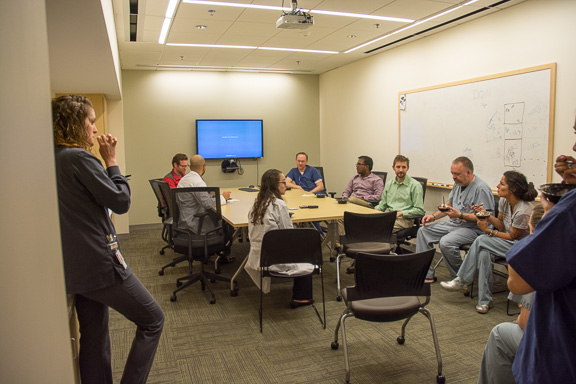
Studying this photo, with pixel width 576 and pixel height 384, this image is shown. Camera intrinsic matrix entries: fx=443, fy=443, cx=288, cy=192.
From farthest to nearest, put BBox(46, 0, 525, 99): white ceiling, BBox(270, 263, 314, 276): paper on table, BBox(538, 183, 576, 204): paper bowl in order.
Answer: BBox(270, 263, 314, 276): paper on table < BBox(46, 0, 525, 99): white ceiling < BBox(538, 183, 576, 204): paper bowl

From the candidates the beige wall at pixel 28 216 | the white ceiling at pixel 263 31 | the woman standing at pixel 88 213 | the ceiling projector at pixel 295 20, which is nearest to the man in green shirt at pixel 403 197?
the white ceiling at pixel 263 31

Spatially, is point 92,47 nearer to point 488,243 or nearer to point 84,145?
point 84,145

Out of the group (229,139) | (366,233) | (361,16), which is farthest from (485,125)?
(229,139)

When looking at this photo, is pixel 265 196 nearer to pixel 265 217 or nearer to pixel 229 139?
pixel 265 217

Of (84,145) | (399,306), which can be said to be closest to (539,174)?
(399,306)

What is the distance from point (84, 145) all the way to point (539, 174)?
4.13 m

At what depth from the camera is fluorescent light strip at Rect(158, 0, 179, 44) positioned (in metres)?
4.28

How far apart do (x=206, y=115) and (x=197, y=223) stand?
14.4ft

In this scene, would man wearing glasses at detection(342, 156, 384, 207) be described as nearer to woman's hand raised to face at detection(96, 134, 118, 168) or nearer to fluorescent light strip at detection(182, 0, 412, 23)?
fluorescent light strip at detection(182, 0, 412, 23)

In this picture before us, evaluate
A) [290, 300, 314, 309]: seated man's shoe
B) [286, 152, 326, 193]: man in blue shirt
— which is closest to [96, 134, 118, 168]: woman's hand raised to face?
[290, 300, 314, 309]: seated man's shoe

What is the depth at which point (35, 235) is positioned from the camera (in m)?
1.11

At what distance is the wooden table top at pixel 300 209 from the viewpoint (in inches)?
162

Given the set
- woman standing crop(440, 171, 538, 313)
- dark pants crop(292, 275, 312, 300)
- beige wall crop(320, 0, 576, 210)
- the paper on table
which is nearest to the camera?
the paper on table

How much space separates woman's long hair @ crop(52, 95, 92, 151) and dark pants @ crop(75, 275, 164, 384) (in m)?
0.64
